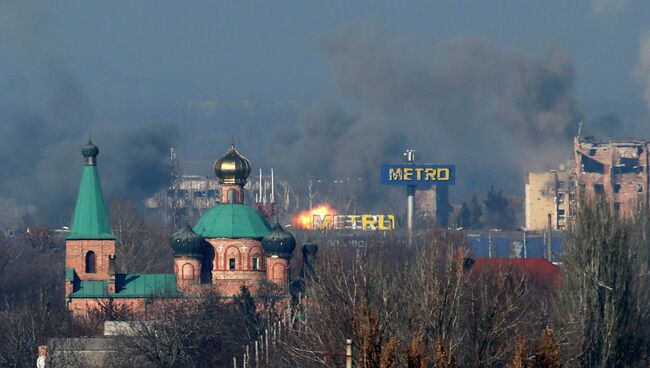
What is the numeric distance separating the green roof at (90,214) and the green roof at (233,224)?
2.81m

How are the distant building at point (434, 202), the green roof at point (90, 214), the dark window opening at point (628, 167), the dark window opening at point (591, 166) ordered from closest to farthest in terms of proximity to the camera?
the green roof at point (90, 214), the dark window opening at point (591, 166), the dark window opening at point (628, 167), the distant building at point (434, 202)

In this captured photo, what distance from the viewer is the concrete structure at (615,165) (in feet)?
438

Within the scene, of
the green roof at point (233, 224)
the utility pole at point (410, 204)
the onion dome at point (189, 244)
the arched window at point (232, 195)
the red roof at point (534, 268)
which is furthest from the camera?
the utility pole at point (410, 204)

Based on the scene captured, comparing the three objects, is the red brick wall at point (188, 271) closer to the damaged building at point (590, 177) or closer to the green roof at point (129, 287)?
the green roof at point (129, 287)

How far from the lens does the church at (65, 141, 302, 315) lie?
7106cm

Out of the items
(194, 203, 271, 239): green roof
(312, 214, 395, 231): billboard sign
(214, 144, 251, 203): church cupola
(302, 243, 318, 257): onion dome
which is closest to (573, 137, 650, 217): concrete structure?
(312, 214, 395, 231): billboard sign

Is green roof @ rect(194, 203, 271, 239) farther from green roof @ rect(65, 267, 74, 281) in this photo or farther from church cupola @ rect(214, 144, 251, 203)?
green roof @ rect(65, 267, 74, 281)

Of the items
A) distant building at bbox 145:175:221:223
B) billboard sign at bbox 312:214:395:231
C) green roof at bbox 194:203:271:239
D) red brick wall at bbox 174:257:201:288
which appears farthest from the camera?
billboard sign at bbox 312:214:395:231

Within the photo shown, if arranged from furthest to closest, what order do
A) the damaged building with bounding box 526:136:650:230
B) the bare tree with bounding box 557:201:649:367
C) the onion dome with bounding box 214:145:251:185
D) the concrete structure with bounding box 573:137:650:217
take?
the damaged building with bounding box 526:136:650:230
the concrete structure with bounding box 573:137:650:217
the onion dome with bounding box 214:145:251:185
the bare tree with bounding box 557:201:649:367

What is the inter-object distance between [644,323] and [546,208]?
84317 mm

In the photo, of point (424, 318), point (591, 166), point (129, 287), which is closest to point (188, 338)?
point (129, 287)

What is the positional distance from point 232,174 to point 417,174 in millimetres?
63429

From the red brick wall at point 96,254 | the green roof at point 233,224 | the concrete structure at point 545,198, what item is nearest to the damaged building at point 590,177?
the concrete structure at point 545,198

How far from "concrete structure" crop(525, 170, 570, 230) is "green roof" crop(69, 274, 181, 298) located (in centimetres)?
6523
